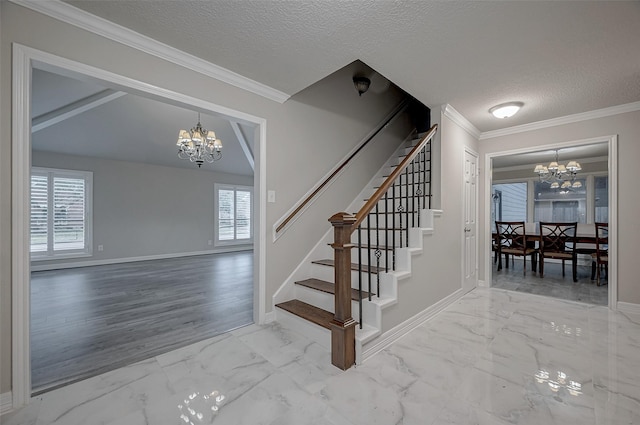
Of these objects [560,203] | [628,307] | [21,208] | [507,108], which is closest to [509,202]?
[560,203]

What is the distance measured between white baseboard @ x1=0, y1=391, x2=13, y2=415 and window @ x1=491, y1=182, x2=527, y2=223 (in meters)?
8.73

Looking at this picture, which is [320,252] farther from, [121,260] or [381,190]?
[121,260]

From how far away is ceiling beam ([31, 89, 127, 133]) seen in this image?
4296 mm

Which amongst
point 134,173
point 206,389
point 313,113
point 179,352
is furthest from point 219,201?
point 206,389

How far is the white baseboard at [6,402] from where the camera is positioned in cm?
147

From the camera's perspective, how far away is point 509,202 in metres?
7.79

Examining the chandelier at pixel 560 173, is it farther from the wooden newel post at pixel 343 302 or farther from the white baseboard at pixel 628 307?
the wooden newel post at pixel 343 302

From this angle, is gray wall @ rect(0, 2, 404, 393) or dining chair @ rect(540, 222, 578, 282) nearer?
gray wall @ rect(0, 2, 404, 393)

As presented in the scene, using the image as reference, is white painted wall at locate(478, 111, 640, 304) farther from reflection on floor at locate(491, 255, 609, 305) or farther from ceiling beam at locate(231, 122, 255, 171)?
ceiling beam at locate(231, 122, 255, 171)

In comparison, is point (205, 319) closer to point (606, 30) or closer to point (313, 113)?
point (313, 113)

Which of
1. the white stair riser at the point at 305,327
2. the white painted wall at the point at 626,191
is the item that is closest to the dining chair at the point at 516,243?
the white painted wall at the point at 626,191

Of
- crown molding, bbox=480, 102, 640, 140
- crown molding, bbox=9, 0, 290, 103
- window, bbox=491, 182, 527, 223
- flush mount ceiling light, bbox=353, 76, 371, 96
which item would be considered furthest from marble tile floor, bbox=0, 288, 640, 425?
window, bbox=491, 182, 527, 223

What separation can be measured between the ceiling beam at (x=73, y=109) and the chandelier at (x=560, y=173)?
7.66 meters

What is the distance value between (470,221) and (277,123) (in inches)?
114
